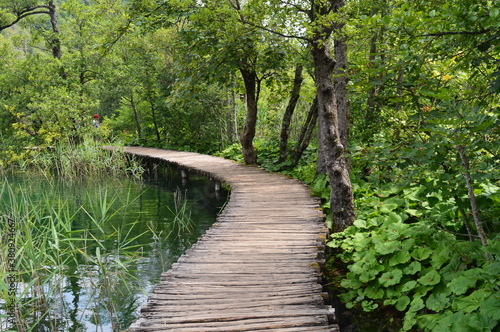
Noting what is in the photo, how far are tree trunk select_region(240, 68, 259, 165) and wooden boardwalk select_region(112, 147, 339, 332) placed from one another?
4.87m

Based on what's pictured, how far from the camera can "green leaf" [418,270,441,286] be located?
3703 millimetres

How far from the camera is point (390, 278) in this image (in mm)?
4105

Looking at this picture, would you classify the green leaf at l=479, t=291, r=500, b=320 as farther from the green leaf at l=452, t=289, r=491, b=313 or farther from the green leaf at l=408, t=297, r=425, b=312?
the green leaf at l=408, t=297, r=425, b=312

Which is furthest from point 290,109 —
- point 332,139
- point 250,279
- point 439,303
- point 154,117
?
point 154,117

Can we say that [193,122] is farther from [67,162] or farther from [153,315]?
[153,315]

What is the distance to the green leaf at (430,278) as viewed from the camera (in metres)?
3.70

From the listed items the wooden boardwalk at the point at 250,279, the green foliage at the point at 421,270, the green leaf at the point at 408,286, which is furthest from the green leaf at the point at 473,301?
the wooden boardwalk at the point at 250,279

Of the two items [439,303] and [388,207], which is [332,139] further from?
[439,303]

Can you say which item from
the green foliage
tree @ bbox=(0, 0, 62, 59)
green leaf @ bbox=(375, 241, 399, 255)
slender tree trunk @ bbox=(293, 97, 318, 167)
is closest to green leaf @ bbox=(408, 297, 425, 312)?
the green foliage

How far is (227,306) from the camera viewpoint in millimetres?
3217

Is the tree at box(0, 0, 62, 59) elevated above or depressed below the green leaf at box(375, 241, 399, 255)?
above

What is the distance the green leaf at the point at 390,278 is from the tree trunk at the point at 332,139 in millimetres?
1248

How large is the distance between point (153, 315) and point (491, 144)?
107 inches

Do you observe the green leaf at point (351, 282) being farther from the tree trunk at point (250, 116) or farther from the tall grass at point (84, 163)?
the tall grass at point (84, 163)
